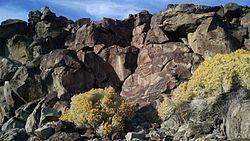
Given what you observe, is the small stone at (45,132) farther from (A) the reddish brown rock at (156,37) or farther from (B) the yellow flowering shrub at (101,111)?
(A) the reddish brown rock at (156,37)

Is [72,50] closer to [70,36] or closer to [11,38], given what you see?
[70,36]

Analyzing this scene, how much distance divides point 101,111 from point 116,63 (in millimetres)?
11283

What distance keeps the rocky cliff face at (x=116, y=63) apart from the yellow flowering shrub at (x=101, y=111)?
752mm

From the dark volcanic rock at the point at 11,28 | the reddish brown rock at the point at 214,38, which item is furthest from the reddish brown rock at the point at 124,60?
the dark volcanic rock at the point at 11,28

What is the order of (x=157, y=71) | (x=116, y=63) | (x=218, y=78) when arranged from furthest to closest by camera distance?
(x=116, y=63), (x=157, y=71), (x=218, y=78)

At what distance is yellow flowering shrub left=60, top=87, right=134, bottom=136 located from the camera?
29587 millimetres

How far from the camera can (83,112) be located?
99.2 ft

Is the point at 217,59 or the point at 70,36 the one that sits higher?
the point at 70,36

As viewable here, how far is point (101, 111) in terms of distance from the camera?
98.7ft

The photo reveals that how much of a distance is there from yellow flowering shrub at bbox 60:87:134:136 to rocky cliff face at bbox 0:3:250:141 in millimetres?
752

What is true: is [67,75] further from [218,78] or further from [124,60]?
[218,78]

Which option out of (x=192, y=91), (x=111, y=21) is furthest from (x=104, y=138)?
(x=111, y=21)

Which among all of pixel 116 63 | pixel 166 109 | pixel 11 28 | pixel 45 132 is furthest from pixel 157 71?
pixel 11 28

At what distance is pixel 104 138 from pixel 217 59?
26.5ft
